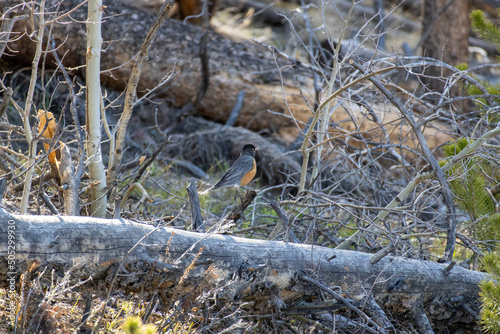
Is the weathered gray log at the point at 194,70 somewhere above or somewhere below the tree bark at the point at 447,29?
below

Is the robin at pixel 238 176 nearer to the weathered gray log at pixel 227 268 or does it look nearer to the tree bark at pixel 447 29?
the weathered gray log at pixel 227 268

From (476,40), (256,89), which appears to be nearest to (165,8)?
(256,89)

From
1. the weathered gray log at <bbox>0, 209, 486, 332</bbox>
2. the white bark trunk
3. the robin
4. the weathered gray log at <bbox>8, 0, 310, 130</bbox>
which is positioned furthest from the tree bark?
the white bark trunk

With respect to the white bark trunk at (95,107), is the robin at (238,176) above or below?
A: below

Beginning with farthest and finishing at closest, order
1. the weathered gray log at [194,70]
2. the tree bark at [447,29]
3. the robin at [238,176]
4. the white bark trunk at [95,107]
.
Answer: the tree bark at [447,29] < the weathered gray log at [194,70] < the robin at [238,176] < the white bark trunk at [95,107]

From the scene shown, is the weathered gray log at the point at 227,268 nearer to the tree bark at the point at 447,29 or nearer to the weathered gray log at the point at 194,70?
the weathered gray log at the point at 194,70

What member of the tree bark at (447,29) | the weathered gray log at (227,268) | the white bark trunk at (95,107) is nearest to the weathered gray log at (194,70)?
the tree bark at (447,29)

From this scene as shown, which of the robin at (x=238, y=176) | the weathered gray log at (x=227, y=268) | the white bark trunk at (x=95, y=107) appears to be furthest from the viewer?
the robin at (x=238, y=176)

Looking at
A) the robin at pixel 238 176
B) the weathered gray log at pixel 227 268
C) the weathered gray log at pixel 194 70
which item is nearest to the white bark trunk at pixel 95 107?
the weathered gray log at pixel 227 268

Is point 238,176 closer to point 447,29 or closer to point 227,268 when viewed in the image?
point 227,268

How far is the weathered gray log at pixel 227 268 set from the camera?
243 centimetres

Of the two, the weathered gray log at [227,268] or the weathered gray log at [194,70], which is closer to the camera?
the weathered gray log at [227,268]

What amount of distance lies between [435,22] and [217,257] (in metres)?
8.41

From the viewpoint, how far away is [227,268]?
2850 mm
